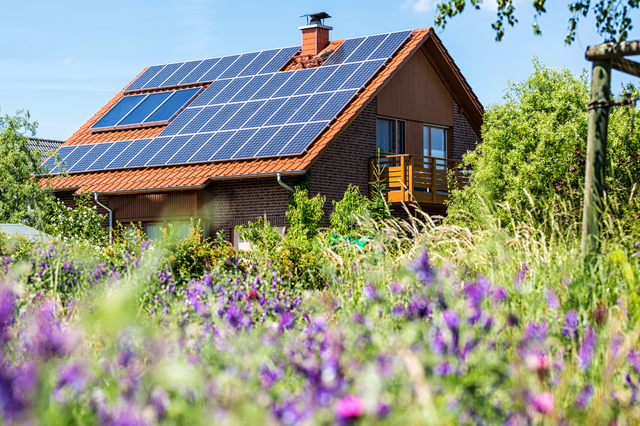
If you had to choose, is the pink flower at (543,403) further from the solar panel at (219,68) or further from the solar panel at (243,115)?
the solar panel at (219,68)

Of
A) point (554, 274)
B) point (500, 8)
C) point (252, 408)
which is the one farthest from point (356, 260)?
point (252, 408)

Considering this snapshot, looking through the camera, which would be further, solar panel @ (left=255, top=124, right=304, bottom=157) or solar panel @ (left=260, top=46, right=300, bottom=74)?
solar panel @ (left=260, top=46, right=300, bottom=74)

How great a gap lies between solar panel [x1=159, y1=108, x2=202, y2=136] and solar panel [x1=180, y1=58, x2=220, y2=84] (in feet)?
8.05

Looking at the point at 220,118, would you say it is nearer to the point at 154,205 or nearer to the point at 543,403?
the point at 154,205

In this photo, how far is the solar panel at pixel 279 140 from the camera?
18625mm

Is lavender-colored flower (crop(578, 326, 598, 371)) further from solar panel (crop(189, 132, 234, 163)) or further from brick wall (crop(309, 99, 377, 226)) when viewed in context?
solar panel (crop(189, 132, 234, 163))

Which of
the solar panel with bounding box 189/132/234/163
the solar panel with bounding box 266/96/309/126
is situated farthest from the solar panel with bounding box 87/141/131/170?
the solar panel with bounding box 266/96/309/126

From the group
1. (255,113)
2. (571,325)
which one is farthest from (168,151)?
(571,325)

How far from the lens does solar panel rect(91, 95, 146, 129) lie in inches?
960

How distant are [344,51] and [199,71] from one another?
17.9ft

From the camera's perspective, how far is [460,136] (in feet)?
79.5

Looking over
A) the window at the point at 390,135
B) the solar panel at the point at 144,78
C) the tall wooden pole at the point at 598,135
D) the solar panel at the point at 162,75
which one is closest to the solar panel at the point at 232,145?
the window at the point at 390,135

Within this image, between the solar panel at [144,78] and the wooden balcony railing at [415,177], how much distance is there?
9.67 metres

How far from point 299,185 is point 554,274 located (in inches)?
488
